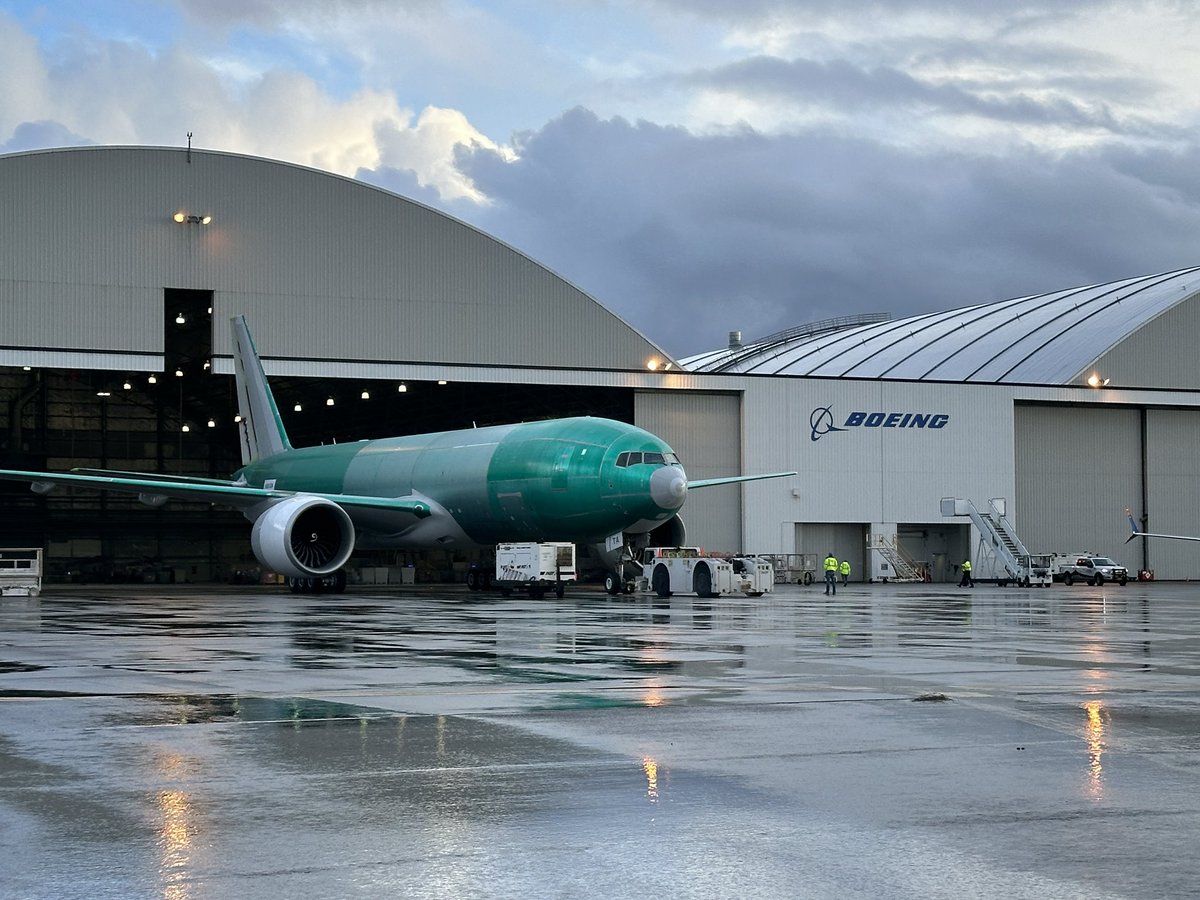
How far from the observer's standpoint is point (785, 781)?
8289 mm

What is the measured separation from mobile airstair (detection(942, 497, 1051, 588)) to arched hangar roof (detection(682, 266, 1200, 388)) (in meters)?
6.44

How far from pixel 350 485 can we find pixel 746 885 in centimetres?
4218

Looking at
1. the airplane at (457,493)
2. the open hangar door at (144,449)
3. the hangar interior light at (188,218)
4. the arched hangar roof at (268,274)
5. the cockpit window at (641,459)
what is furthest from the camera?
the open hangar door at (144,449)

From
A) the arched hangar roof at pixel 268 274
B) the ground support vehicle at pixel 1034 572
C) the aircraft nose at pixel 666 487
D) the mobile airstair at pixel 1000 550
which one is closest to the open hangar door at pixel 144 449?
the arched hangar roof at pixel 268 274

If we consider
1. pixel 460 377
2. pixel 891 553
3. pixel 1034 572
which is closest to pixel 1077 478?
pixel 1034 572

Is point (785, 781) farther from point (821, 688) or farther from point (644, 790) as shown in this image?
point (821, 688)

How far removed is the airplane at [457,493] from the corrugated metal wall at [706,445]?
8.89 meters

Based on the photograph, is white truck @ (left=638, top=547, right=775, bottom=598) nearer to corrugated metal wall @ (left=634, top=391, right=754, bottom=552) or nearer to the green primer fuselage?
the green primer fuselage

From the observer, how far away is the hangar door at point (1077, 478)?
6078cm

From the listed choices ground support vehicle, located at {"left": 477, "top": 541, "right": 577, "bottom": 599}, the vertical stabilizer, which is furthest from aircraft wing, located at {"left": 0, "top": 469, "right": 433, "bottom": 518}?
the vertical stabilizer

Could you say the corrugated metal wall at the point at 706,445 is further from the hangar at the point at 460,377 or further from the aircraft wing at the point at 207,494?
the aircraft wing at the point at 207,494

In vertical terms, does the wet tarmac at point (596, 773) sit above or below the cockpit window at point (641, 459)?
below

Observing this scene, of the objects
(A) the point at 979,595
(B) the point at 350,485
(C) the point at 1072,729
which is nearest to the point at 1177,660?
(C) the point at 1072,729

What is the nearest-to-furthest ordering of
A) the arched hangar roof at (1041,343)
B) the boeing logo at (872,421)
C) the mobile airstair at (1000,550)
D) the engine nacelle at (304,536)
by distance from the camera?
the engine nacelle at (304,536) → the mobile airstair at (1000,550) → the boeing logo at (872,421) → the arched hangar roof at (1041,343)
